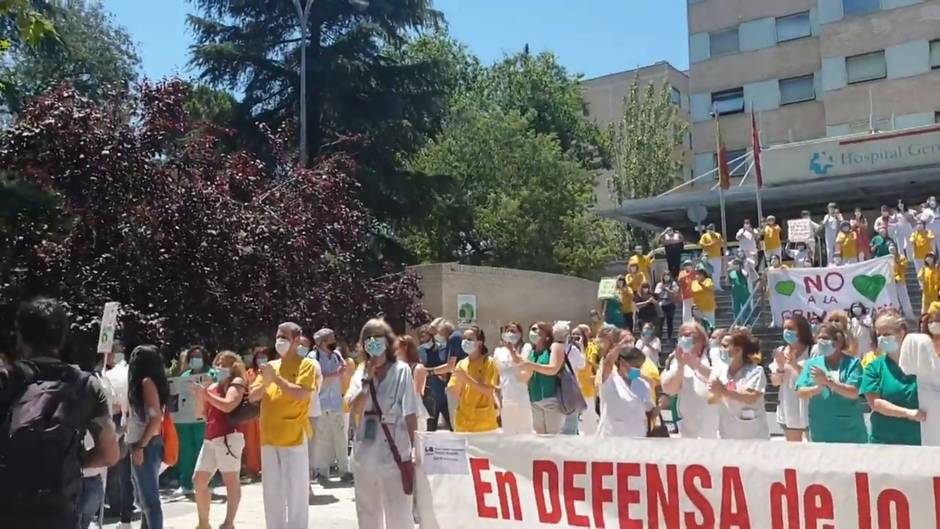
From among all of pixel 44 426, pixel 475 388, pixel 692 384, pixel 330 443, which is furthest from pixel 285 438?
pixel 330 443

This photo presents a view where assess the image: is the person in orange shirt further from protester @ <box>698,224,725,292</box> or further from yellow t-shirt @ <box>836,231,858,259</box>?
yellow t-shirt @ <box>836,231,858,259</box>

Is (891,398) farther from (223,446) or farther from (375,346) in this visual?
(223,446)

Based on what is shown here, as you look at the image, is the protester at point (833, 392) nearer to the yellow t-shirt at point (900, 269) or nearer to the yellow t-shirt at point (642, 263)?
the yellow t-shirt at point (900, 269)

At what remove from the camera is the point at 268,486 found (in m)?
8.29

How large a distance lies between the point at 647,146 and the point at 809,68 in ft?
24.0

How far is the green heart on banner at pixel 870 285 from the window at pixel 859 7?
22984mm

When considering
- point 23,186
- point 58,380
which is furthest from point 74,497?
point 23,186

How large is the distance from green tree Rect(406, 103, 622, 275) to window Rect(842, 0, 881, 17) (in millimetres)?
12492

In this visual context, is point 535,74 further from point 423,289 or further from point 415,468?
point 415,468

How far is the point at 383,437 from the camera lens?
716 centimetres

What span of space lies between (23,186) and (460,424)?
6568 millimetres

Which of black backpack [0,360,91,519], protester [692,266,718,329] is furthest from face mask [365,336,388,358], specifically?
protester [692,266,718,329]

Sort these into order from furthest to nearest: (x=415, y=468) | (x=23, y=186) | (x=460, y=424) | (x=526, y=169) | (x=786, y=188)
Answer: (x=526, y=169) → (x=786, y=188) → (x=23, y=186) → (x=460, y=424) → (x=415, y=468)

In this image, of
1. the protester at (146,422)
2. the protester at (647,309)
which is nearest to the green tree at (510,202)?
the protester at (647,309)
